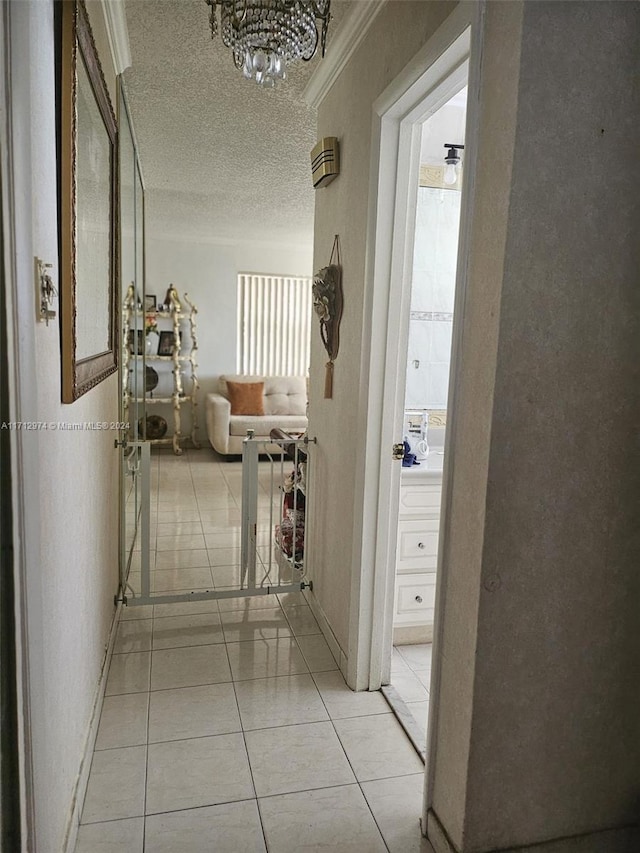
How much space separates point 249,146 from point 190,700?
313 centimetres

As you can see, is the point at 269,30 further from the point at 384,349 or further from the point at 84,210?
the point at 384,349

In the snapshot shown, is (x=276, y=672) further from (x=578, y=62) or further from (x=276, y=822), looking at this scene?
(x=578, y=62)

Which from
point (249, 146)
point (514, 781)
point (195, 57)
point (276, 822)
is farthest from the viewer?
point (249, 146)

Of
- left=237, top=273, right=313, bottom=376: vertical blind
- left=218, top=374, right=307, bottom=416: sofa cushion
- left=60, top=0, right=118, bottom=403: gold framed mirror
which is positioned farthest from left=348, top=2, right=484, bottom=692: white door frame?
left=237, top=273, right=313, bottom=376: vertical blind

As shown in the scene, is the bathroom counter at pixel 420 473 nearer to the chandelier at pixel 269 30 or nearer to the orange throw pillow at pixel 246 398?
the chandelier at pixel 269 30

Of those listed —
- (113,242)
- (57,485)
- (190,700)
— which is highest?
(113,242)

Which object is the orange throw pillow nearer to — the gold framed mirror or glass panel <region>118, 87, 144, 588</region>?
glass panel <region>118, 87, 144, 588</region>

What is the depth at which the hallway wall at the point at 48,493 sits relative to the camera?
3.38ft

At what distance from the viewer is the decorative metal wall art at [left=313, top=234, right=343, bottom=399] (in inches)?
97.9

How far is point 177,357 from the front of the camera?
272 inches

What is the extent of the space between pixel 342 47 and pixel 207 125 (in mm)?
1271

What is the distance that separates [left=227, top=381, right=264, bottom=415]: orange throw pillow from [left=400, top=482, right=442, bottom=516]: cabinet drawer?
443 centimetres

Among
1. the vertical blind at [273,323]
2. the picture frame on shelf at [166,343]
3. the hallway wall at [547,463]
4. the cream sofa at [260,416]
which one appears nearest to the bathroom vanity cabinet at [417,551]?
the hallway wall at [547,463]

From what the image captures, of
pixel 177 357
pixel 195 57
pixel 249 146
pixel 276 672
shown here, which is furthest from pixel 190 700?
Answer: pixel 177 357
